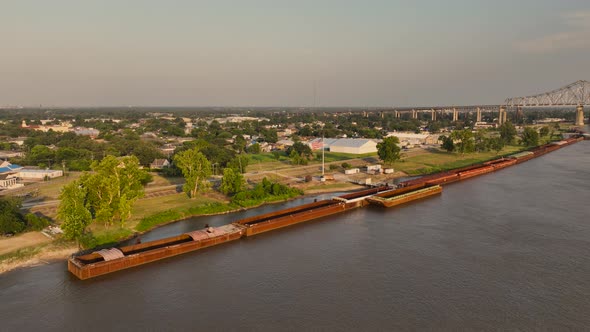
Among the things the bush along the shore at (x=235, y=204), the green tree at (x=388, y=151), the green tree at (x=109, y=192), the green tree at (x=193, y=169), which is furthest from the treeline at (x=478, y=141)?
the green tree at (x=109, y=192)

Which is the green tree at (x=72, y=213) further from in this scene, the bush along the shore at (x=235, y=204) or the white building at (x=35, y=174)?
the white building at (x=35, y=174)

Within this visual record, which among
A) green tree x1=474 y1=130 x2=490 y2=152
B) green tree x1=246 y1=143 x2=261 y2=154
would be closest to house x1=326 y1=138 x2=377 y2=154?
green tree x1=246 y1=143 x2=261 y2=154

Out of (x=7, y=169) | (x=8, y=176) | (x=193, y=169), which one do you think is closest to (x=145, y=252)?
(x=193, y=169)

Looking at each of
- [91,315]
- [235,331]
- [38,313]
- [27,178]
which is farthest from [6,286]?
[27,178]

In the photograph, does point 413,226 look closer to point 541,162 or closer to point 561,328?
point 561,328

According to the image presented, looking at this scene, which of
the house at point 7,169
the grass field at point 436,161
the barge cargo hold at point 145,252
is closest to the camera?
the barge cargo hold at point 145,252

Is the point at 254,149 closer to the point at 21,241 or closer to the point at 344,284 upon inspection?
the point at 21,241

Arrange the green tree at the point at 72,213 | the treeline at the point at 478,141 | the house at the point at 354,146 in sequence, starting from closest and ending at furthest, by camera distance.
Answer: the green tree at the point at 72,213 < the treeline at the point at 478,141 < the house at the point at 354,146
